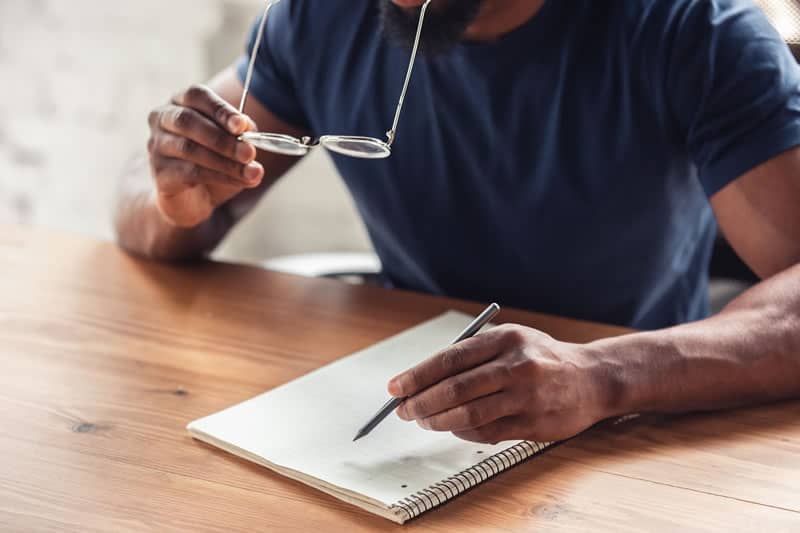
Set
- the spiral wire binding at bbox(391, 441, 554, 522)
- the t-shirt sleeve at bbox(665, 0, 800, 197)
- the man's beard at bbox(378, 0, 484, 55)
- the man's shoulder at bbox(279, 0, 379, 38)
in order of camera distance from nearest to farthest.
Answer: the spiral wire binding at bbox(391, 441, 554, 522) < the t-shirt sleeve at bbox(665, 0, 800, 197) < the man's beard at bbox(378, 0, 484, 55) < the man's shoulder at bbox(279, 0, 379, 38)

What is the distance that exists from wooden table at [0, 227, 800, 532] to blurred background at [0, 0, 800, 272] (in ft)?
4.21

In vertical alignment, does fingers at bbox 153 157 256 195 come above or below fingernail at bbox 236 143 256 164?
below

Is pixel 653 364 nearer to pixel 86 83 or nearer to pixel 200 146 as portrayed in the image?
pixel 200 146

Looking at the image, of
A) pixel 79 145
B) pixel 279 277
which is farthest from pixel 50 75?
pixel 279 277

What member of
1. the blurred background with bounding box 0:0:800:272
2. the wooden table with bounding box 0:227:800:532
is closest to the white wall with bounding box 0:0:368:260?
the blurred background with bounding box 0:0:800:272

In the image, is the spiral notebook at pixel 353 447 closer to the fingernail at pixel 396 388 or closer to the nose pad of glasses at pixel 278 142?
the fingernail at pixel 396 388

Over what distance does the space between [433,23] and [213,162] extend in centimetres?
38

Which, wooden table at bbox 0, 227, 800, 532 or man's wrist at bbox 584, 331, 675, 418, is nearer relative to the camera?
wooden table at bbox 0, 227, 800, 532

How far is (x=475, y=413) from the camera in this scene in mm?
824

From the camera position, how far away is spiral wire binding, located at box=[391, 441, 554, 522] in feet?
2.49

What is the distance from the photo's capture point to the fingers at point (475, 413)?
82 centimetres

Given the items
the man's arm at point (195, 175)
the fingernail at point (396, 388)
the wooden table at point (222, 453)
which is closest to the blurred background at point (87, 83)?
the man's arm at point (195, 175)

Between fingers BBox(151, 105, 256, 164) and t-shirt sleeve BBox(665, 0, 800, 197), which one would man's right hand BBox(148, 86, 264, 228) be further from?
t-shirt sleeve BBox(665, 0, 800, 197)

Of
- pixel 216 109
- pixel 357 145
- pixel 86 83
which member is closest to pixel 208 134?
pixel 216 109
